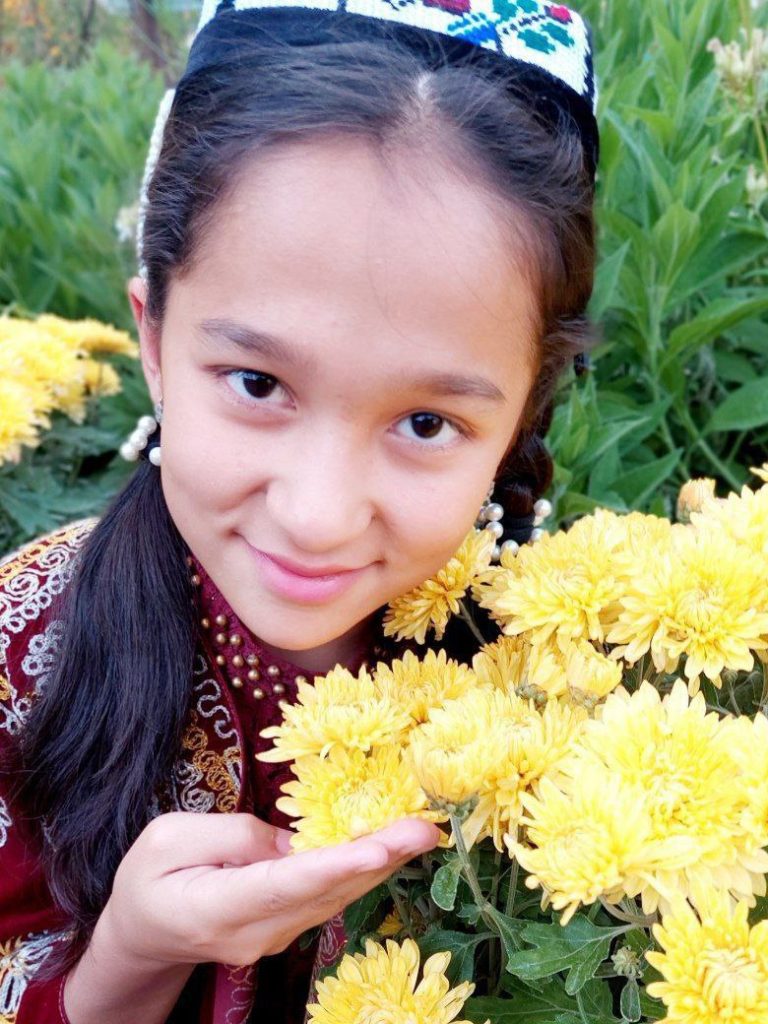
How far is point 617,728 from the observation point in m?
0.55

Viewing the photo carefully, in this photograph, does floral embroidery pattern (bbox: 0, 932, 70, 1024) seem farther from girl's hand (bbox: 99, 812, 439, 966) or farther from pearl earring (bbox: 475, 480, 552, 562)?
pearl earring (bbox: 475, 480, 552, 562)

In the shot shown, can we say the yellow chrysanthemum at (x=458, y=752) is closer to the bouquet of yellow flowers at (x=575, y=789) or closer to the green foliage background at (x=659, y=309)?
the bouquet of yellow flowers at (x=575, y=789)

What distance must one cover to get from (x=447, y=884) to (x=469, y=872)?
0.02 metres

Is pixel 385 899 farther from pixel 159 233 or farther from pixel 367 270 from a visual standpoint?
pixel 159 233

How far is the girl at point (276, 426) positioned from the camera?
0.71 meters

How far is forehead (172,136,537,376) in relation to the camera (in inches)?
27.4

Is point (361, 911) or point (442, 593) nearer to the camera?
point (361, 911)

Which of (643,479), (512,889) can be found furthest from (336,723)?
(643,479)

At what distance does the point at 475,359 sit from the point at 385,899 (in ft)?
1.24

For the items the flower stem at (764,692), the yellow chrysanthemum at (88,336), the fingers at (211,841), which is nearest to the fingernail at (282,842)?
the fingers at (211,841)

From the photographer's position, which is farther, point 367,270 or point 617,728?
point 367,270

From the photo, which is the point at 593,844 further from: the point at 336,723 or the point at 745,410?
the point at 745,410

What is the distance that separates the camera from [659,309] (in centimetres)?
136

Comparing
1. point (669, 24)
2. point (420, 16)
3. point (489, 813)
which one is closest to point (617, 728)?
point (489, 813)
